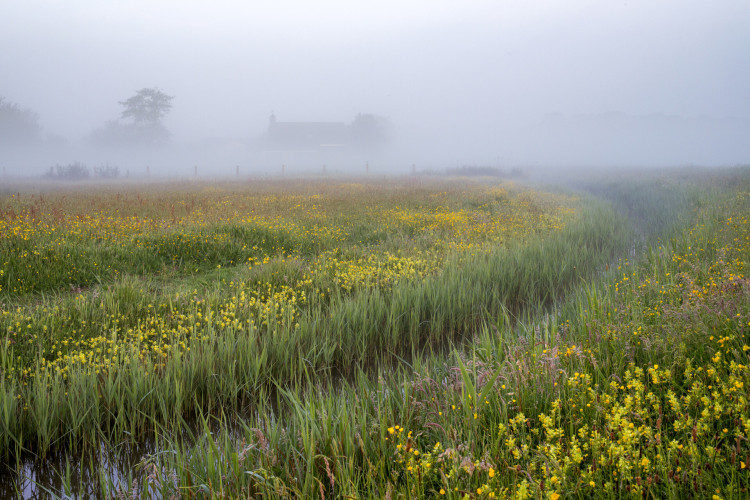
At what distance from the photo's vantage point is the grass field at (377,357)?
216 cm

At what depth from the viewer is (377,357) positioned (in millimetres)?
4934

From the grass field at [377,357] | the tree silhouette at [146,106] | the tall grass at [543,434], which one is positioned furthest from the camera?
the tree silhouette at [146,106]

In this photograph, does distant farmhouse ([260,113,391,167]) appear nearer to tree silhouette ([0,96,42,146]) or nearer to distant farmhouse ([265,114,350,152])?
distant farmhouse ([265,114,350,152])

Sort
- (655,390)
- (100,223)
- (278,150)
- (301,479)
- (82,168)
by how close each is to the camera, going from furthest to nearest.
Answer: (278,150) < (82,168) < (100,223) < (655,390) < (301,479)

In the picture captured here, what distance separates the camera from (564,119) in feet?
486

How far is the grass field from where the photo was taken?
216cm

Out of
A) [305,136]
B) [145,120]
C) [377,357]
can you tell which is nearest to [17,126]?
[145,120]

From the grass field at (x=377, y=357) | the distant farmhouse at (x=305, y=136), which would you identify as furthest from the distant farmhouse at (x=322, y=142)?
the grass field at (x=377, y=357)

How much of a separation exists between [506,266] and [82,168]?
50.1 m

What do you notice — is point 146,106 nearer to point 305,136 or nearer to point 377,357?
point 305,136

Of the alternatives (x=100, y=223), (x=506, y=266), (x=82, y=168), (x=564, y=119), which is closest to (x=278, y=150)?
(x=82, y=168)

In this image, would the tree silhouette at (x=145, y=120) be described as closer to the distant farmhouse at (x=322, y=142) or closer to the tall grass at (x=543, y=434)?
the distant farmhouse at (x=322, y=142)

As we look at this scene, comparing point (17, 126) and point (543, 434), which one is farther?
point (17, 126)

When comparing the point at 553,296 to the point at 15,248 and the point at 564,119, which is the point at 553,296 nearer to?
the point at 15,248
